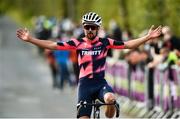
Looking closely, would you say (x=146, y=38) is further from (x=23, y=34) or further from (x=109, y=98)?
(x=23, y=34)

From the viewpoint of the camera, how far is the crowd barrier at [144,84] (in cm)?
1733

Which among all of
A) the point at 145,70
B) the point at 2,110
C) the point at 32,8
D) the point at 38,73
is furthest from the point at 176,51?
the point at 32,8

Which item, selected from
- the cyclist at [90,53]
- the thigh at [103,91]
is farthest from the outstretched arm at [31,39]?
the thigh at [103,91]

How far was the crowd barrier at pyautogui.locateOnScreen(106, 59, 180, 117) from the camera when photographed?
56.8ft

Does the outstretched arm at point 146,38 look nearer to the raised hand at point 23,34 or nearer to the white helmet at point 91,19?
the white helmet at point 91,19

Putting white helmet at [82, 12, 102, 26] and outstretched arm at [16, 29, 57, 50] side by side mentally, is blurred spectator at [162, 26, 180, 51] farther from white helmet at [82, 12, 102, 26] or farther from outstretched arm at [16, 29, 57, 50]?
outstretched arm at [16, 29, 57, 50]

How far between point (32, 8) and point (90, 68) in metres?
83.4

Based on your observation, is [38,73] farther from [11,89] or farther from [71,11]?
[71,11]

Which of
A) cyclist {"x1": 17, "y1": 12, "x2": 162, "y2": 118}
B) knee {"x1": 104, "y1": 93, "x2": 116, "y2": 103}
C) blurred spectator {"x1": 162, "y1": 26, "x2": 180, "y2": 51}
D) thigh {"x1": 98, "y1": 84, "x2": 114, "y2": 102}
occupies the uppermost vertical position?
blurred spectator {"x1": 162, "y1": 26, "x2": 180, "y2": 51}

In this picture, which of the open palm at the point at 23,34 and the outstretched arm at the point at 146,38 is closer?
the open palm at the point at 23,34

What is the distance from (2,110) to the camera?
21250mm

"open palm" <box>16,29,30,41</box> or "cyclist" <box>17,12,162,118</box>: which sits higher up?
"open palm" <box>16,29,30,41</box>

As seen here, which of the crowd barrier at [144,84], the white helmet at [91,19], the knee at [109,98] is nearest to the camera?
the knee at [109,98]

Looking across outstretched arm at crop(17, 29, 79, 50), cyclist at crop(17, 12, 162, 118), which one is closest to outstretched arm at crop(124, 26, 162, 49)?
cyclist at crop(17, 12, 162, 118)
